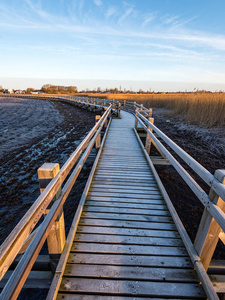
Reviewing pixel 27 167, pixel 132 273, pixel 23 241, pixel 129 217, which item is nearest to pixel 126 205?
pixel 129 217

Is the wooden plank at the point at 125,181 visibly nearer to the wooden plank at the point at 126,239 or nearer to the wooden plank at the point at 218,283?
the wooden plank at the point at 126,239

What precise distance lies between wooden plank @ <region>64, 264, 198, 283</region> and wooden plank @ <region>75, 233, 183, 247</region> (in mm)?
386

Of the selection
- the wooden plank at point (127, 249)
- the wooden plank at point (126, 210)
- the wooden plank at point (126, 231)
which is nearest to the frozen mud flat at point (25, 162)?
the wooden plank at point (126, 210)

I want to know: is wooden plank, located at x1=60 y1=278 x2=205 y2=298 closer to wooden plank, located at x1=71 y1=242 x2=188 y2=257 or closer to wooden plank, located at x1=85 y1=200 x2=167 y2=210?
wooden plank, located at x1=71 y1=242 x2=188 y2=257

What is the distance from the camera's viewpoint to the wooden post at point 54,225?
194cm

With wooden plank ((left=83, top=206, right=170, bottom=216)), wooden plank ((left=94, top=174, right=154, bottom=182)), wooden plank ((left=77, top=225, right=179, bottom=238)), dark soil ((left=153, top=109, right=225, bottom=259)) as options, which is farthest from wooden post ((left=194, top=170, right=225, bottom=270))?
wooden plank ((left=94, top=174, right=154, bottom=182))

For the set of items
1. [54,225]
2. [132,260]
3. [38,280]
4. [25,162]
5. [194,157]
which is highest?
[54,225]

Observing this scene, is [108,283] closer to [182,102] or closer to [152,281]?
[152,281]

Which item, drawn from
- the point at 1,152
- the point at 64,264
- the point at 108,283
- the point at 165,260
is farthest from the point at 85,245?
the point at 1,152

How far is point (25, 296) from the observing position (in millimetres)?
3014

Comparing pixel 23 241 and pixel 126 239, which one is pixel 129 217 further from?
pixel 23 241

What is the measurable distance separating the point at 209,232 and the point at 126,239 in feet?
3.80

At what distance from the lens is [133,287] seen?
1999 millimetres

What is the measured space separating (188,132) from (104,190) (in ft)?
32.8
